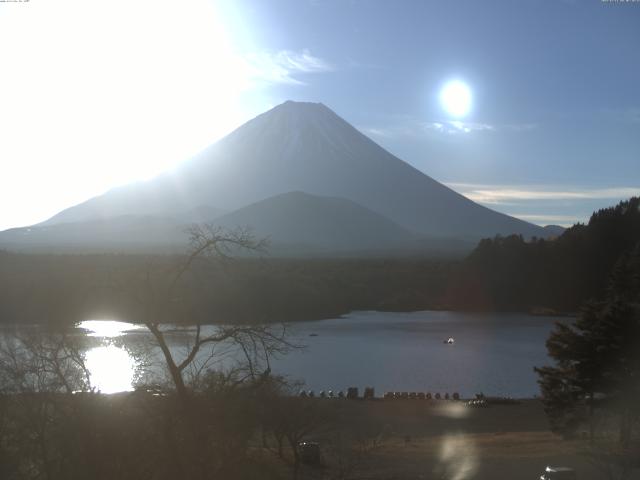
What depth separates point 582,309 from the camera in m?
11.8

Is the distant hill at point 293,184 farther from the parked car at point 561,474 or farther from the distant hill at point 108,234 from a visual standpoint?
the parked car at point 561,474

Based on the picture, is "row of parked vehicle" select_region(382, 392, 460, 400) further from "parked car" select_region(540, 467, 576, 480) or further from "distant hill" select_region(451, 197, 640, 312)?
"distant hill" select_region(451, 197, 640, 312)

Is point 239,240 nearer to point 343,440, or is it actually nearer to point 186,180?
point 343,440

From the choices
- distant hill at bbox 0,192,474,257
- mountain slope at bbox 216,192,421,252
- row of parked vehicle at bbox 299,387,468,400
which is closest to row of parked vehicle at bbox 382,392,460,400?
row of parked vehicle at bbox 299,387,468,400

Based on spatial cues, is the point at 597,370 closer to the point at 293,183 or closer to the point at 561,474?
the point at 561,474

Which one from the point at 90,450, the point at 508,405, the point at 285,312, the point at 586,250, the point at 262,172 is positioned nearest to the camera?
the point at 90,450

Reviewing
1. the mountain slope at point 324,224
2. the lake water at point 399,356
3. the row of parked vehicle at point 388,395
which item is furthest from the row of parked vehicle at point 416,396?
the mountain slope at point 324,224

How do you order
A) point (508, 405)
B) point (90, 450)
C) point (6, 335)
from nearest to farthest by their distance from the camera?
point (90, 450), point (6, 335), point (508, 405)

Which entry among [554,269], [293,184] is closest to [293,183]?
[293,184]

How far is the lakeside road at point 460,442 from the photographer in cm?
896

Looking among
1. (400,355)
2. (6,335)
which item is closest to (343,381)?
(400,355)

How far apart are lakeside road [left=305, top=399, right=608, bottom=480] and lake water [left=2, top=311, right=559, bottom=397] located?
250cm

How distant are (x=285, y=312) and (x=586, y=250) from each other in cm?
2350

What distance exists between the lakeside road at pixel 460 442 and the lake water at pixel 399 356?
98.6 inches
